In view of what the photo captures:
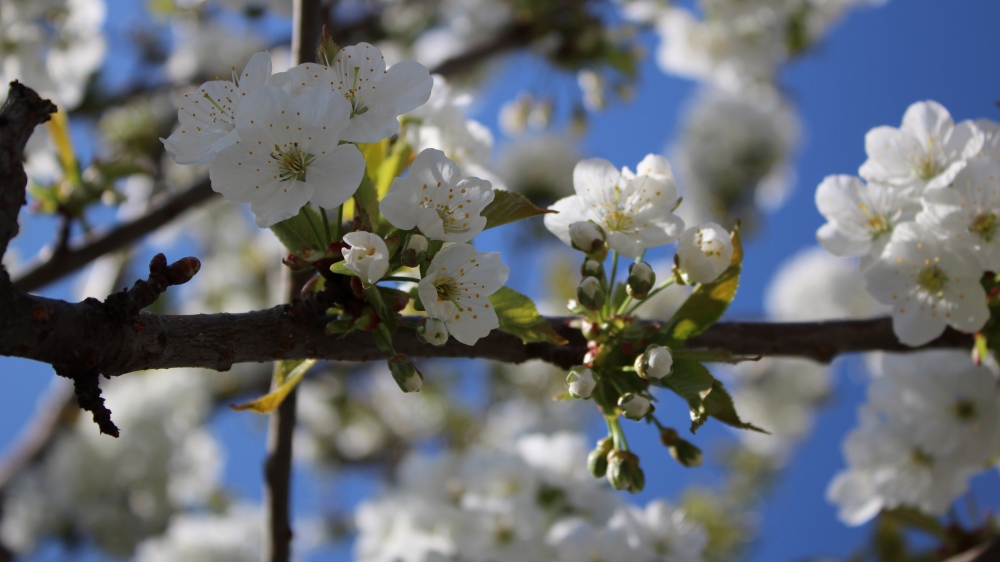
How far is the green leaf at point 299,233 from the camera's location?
3.67 feet

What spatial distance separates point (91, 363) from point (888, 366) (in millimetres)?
1792

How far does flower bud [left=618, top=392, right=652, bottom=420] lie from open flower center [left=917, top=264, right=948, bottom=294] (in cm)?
61

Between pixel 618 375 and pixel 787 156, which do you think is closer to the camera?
pixel 618 375

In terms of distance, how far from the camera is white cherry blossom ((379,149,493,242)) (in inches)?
40.2

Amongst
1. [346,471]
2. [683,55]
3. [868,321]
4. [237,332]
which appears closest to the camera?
[237,332]

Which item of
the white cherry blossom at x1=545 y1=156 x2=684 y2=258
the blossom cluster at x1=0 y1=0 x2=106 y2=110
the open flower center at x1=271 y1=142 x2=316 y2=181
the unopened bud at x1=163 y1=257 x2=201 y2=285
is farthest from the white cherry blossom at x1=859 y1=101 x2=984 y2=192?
the blossom cluster at x1=0 y1=0 x2=106 y2=110

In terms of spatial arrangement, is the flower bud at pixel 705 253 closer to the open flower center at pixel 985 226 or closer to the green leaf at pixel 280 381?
the open flower center at pixel 985 226

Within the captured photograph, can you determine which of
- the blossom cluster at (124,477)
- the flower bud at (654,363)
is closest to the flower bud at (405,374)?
the flower bud at (654,363)

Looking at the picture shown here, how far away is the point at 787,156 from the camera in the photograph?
5141mm

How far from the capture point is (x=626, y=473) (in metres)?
1.18

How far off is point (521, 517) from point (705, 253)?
1078mm

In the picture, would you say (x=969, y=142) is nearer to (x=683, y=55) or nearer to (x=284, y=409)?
(x=284, y=409)

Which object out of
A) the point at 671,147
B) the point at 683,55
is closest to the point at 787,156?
the point at 671,147

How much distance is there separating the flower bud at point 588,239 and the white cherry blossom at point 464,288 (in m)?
0.18
